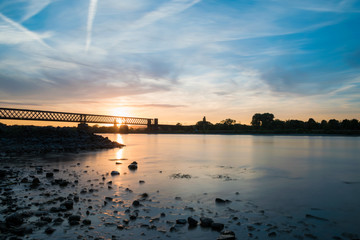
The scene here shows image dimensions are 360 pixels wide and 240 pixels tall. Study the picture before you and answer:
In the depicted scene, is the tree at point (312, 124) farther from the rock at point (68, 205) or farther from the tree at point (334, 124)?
the rock at point (68, 205)

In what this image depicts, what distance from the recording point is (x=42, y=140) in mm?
35062

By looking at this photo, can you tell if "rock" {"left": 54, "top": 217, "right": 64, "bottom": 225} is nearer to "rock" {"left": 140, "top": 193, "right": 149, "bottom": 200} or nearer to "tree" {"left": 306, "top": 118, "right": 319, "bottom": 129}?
"rock" {"left": 140, "top": 193, "right": 149, "bottom": 200}

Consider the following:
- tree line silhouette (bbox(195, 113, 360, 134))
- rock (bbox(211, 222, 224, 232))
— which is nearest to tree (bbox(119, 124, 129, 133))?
tree line silhouette (bbox(195, 113, 360, 134))

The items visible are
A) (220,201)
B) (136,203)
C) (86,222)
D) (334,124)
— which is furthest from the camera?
(334,124)

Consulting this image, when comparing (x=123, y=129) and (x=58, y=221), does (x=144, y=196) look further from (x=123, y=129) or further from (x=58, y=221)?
(x=123, y=129)

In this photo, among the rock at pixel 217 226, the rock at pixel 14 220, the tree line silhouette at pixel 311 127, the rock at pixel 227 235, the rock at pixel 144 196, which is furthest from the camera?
the tree line silhouette at pixel 311 127

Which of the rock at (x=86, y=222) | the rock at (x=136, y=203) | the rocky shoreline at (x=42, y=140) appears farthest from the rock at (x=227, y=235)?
the rocky shoreline at (x=42, y=140)

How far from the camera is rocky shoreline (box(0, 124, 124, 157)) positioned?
2876 cm

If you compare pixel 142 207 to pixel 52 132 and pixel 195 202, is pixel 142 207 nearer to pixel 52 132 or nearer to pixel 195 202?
pixel 195 202

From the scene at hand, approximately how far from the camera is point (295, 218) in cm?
761

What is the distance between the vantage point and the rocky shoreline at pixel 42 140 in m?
28.8

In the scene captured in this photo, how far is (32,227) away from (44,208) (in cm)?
166

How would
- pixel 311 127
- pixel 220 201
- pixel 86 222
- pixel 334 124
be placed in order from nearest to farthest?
pixel 86 222 → pixel 220 201 → pixel 334 124 → pixel 311 127

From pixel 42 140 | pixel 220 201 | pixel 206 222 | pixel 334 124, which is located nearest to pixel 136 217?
pixel 206 222
